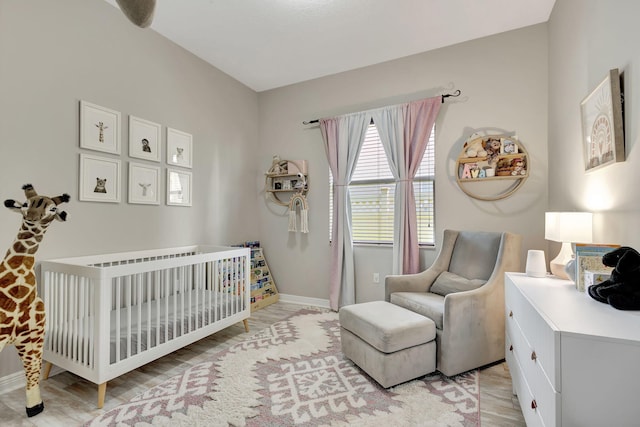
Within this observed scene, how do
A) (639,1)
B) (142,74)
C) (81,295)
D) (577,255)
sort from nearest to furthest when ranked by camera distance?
(639,1) → (577,255) → (81,295) → (142,74)

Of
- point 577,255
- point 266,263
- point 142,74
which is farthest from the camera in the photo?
point 266,263

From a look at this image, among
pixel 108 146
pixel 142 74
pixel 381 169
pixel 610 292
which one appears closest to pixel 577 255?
pixel 610 292

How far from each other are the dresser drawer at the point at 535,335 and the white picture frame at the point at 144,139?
2.86 m

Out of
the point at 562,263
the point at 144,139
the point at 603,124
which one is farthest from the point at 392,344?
the point at 144,139

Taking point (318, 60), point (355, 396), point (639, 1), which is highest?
point (318, 60)

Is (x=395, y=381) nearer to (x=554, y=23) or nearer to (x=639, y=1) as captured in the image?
(x=639, y=1)

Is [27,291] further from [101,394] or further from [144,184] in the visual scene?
[144,184]

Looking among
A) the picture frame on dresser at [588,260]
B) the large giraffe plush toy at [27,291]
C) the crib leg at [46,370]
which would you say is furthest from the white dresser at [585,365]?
the crib leg at [46,370]

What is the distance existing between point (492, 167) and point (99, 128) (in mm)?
3248

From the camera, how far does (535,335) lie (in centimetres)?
116

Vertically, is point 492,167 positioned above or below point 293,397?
above

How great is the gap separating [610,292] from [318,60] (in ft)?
9.84

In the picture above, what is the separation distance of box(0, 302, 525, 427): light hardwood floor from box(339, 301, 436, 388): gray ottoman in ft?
1.27

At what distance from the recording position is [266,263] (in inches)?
150
